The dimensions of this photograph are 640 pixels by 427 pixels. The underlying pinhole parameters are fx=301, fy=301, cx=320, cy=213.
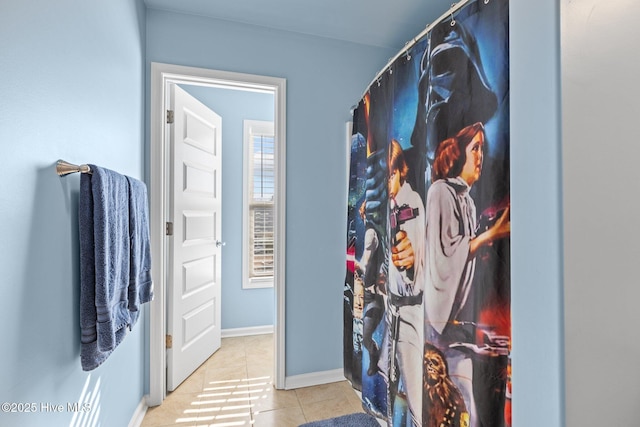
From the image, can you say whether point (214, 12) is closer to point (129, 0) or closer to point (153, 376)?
point (129, 0)

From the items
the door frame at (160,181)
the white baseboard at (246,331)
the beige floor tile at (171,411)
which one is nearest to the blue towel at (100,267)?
the door frame at (160,181)

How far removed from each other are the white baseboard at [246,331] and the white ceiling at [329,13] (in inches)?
108

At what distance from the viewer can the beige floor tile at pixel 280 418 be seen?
1.77 metres

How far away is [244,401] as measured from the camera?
6.52 feet

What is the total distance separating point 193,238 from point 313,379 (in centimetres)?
139

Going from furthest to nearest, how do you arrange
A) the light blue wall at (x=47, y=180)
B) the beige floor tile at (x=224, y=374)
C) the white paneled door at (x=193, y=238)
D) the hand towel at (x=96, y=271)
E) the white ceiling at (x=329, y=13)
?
Answer: the beige floor tile at (x=224, y=374) → the white paneled door at (x=193, y=238) → the white ceiling at (x=329, y=13) → the hand towel at (x=96, y=271) → the light blue wall at (x=47, y=180)

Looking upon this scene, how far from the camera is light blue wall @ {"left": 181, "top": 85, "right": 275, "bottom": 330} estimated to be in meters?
3.05

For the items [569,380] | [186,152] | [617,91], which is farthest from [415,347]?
[186,152]

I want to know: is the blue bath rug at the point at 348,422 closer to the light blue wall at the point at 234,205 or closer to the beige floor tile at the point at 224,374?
the beige floor tile at the point at 224,374

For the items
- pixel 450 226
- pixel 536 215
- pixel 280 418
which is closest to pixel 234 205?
pixel 280 418

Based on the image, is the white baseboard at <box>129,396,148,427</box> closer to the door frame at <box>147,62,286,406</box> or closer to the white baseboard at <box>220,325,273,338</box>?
the door frame at <box>147,62,286,406</box>

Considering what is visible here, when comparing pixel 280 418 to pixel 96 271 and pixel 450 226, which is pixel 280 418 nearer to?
pixel 96 271

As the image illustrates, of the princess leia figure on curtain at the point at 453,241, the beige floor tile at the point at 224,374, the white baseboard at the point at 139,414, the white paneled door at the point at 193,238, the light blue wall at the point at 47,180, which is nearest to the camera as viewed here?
the light blue wall at the point at 47,180

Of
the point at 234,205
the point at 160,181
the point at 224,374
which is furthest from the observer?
Result: the point at 234,205
